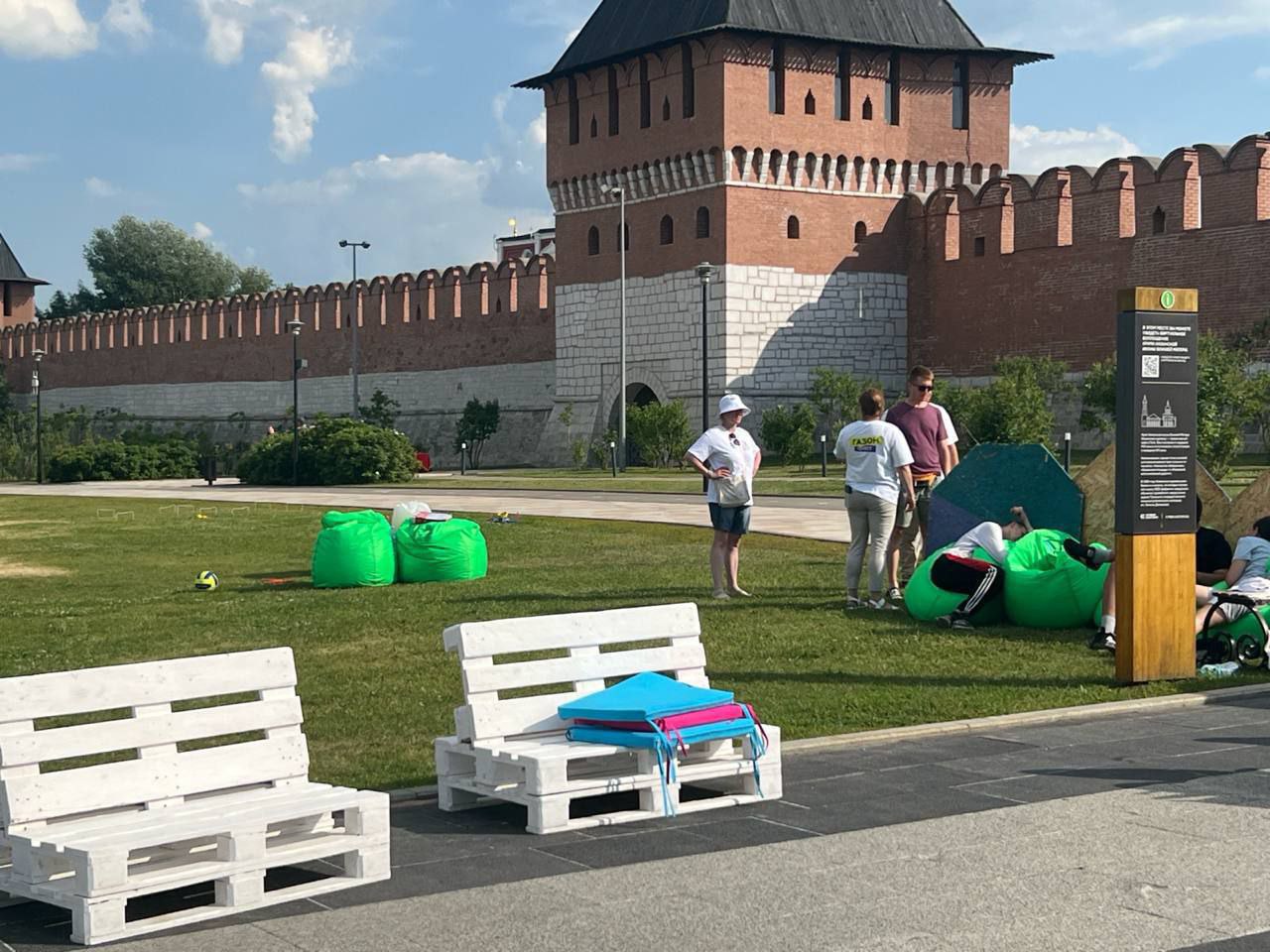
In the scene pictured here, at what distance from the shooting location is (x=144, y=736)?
21.6ft

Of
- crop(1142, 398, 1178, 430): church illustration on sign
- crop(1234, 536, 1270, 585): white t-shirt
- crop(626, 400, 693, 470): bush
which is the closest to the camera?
crop(1142, 398, 1178, 430): church illustration on sign

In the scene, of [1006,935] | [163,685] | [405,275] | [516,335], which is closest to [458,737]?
[163,685]

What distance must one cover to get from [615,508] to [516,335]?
30.5 metres

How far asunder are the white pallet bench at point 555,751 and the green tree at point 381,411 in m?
55.1

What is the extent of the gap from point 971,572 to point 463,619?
3578 millimetres

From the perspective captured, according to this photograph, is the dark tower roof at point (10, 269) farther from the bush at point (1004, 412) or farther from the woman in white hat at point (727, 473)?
the woman in white hat at point (727, 473)

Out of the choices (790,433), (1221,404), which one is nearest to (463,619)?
(1221,404)

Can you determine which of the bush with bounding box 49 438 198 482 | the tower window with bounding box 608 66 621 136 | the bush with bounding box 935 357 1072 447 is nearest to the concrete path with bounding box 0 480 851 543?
the bush with bounding box 49 438 198 482

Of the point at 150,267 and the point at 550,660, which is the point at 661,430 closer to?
the point at 550,660

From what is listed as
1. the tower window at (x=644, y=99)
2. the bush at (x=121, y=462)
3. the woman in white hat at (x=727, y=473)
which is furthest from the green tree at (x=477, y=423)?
the woman in white hat at (x=727, y=473)

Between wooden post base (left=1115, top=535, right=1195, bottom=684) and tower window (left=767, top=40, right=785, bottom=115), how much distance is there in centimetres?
4062

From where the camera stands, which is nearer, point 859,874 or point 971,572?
point 859,874

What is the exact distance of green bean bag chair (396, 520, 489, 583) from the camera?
57.2 ft

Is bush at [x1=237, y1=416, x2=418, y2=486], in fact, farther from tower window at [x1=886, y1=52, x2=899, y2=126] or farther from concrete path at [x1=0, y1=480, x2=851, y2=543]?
tower window at [x1=886, y1=52, x2=899, y2=126]
